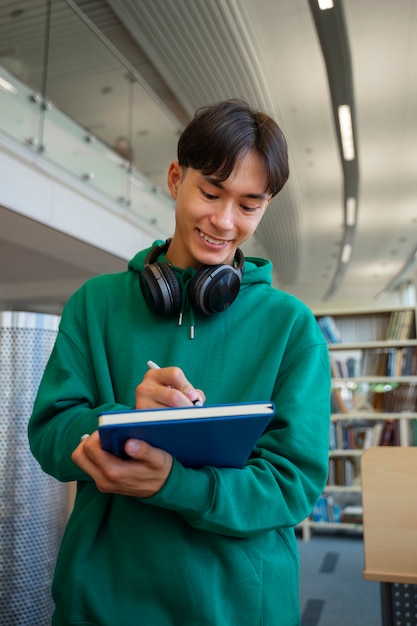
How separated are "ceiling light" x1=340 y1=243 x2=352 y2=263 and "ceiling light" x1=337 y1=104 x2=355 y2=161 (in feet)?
15.5

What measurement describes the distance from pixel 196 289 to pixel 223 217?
0.11 metres

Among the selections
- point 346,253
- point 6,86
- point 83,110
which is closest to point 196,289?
point 6,86

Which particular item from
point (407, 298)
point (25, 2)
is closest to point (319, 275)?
point (407, 298)

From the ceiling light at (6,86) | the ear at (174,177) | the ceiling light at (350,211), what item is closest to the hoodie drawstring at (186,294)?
the ear at (174,177)

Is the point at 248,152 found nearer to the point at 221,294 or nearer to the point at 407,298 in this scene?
the point at 221,294

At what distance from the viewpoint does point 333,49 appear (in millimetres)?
5812

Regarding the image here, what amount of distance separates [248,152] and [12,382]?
152cm

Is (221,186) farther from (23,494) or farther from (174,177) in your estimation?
(23,494)

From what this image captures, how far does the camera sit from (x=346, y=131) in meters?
7.74

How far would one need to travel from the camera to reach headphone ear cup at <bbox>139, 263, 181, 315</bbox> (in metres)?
0.87

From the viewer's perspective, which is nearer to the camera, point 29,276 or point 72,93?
point 72,93

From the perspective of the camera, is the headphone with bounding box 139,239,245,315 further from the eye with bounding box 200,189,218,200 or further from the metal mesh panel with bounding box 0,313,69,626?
the metal mesh panel with bounding box 0,313,69,626

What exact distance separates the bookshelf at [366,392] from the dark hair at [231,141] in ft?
15.7

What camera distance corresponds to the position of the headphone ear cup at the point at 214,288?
2.80ft
